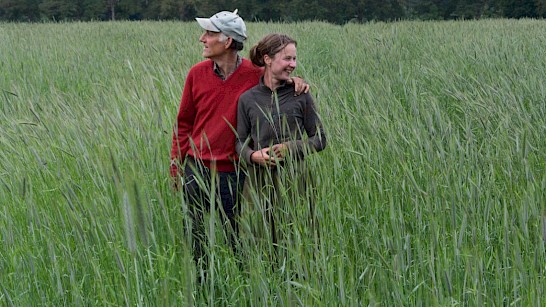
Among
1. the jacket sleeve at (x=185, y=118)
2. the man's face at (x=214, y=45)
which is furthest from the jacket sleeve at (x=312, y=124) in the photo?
the jacket sleeve at (x=185, y=118)

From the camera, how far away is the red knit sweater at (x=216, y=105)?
282 cm

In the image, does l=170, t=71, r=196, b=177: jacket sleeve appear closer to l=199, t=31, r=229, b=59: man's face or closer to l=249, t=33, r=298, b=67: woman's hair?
l=199, t=31, r=229, b=59: man's face

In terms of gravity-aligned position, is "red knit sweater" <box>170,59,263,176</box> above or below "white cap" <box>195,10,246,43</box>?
below

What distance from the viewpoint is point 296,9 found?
34.4 m

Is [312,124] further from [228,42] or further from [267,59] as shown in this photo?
[228,42]

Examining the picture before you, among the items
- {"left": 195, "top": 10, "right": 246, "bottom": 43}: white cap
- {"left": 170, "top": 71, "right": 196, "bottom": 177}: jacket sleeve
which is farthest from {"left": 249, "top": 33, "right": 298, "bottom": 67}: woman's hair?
{"left": 170, "top": 71, "right": 196, "bottom": 177}: jacket sleeve

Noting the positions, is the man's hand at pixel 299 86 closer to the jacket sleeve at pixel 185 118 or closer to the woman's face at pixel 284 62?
the woman's face at pixel 284 62

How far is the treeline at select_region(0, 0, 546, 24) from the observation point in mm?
34125

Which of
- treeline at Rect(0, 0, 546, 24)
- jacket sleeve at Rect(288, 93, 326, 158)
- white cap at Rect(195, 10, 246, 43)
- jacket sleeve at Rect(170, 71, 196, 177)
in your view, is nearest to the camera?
jacket sleeve at Rect(288, 93, 326, 158)

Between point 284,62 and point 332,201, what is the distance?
24.8 inches

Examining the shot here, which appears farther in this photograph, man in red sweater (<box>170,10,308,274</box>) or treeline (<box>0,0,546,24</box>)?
treeline (<box>0,0,546,24</box>)

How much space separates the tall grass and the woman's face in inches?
13.9

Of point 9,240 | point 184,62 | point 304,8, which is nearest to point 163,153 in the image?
point 9,240

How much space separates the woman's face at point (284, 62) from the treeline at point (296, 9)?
30.2 m
